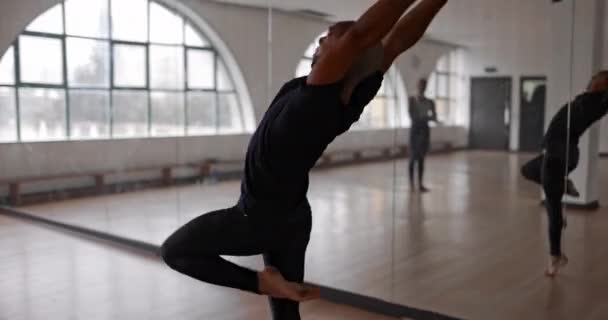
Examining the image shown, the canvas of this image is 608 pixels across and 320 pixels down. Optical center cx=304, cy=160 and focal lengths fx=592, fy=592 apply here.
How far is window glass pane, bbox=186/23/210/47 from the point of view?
20.1 ft

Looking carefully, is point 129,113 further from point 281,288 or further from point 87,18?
point 281,288

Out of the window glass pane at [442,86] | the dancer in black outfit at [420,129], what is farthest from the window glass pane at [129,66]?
the window glass pane at [442,86]

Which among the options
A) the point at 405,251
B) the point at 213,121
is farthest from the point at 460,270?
the point at 213,121

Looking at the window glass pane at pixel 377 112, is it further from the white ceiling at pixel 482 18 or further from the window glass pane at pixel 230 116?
the window glass pane at pixel 230 116

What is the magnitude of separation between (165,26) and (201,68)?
84cm

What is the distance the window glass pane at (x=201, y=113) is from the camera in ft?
19.2

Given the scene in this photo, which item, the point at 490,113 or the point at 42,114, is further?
the point at 42,114

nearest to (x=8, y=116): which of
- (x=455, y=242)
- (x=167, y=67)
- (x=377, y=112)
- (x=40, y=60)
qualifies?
(x=40, y=60)

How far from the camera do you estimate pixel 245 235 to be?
185 centimetres

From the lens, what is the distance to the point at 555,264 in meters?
3.02

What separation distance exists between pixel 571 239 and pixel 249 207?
1.94 m

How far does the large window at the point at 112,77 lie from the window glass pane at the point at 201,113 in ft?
0.03

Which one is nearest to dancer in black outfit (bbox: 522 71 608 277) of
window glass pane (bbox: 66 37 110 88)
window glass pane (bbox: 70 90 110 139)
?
window glass pane (bbox: 70 90 110 139)

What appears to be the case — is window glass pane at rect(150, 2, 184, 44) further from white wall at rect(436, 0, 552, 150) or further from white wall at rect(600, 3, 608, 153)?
white wall at rect(600, 3, 608, 153)
